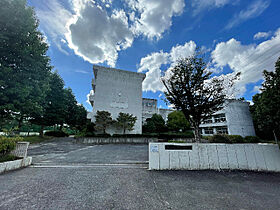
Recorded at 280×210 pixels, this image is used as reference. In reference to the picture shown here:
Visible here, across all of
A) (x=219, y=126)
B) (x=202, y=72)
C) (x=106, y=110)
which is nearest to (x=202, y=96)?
(x=202, y=72)

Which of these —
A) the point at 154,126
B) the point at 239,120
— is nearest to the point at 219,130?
the point at 239,120

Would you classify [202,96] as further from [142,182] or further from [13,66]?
[13,66]

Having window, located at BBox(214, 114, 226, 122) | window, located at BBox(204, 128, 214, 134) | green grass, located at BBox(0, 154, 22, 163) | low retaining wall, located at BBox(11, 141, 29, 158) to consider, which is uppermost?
window, located at BBox(214, 114, 226, 122)

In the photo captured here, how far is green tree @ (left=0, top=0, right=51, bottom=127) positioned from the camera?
6457 millimetres

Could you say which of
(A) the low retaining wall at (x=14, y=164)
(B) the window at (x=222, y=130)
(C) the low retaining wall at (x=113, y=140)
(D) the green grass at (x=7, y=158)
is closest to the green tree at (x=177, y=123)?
(C) the low retaining wall at (x=113, y=140)

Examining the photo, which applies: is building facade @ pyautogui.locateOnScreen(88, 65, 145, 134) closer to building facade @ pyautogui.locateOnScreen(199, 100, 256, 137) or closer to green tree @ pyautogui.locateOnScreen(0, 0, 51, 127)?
green tree @ pyautogui.locateOnScreen(0, 0, 51, 127)

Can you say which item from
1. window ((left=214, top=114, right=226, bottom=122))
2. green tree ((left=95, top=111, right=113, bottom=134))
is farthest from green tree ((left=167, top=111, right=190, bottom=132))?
green tree ((left=95, top=111, right=113, bottom=134))

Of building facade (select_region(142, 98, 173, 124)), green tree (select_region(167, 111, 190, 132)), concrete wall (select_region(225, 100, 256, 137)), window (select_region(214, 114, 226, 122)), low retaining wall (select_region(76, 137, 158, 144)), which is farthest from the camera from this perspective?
building facade (select_region(142, 98, 173, 124))

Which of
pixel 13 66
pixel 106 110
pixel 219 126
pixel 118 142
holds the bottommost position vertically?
pixel 118 142

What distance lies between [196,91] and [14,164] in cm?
916

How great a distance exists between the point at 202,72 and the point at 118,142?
12.8 m

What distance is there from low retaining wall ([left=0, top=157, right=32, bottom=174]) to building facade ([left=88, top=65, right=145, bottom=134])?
37.3 feet

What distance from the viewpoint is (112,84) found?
17.8m

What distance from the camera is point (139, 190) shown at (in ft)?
9.05
